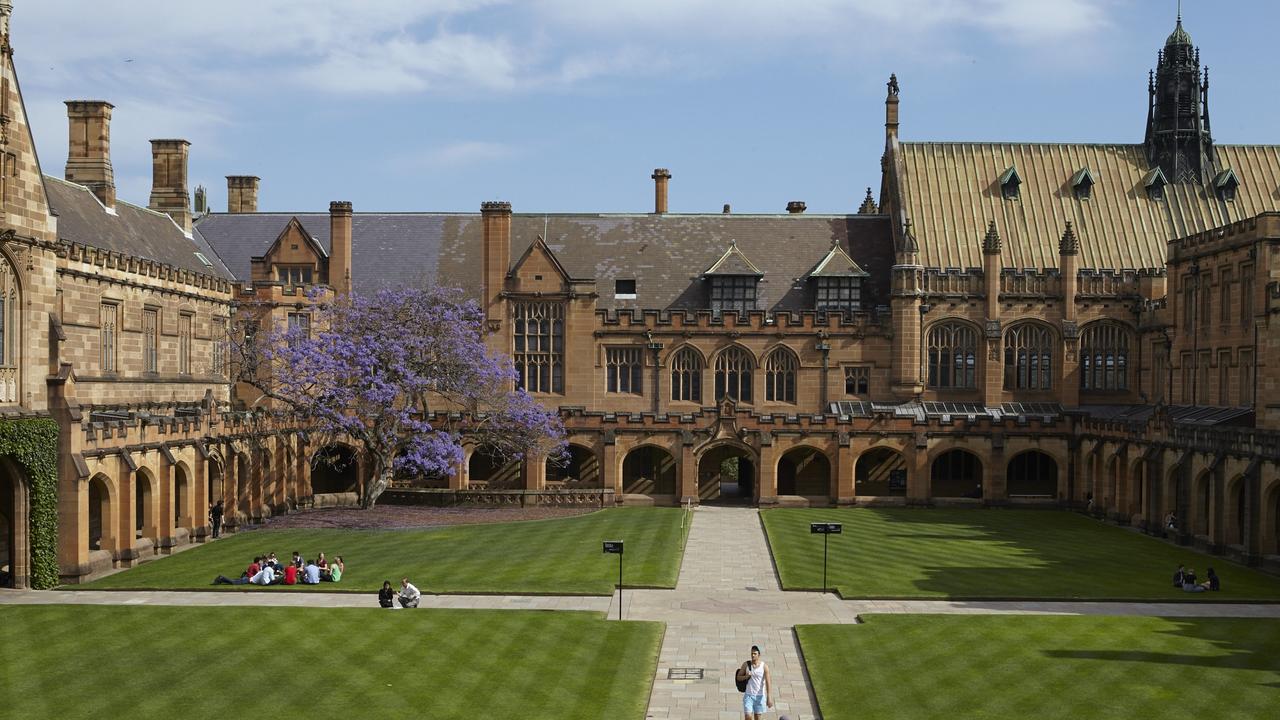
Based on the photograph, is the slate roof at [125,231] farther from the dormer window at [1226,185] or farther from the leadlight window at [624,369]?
the dormer window at [1226,185]

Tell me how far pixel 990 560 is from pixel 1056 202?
114 ft

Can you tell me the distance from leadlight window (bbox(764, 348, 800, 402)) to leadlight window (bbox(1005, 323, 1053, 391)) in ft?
38.3

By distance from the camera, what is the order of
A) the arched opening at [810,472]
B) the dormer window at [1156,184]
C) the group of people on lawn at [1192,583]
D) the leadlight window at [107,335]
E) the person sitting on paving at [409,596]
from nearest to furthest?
the person sitting on paving at [409,596]
the group of people on lawn at [1192,583]
the leadlight window at [107,335]
the arched opening at [810,472]
the dormer window at [1156,184]

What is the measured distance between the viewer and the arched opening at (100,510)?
145 feet

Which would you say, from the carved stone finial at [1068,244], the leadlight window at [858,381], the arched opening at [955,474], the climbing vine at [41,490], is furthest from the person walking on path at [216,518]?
the carved stone finial at [1068,244]

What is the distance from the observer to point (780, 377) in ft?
234

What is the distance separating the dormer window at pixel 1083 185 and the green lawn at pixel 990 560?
22703 mm

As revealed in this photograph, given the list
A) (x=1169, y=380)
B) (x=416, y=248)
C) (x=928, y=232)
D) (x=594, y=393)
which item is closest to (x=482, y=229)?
(x=416, y=248)

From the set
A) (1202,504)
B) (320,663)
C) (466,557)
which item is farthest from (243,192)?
(1202,504)

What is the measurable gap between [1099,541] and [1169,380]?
15067 millimetres

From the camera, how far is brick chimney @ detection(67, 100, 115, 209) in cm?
5941

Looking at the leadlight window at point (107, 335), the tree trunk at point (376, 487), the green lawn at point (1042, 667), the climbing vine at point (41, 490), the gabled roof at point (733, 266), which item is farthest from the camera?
the gabled roof at point (733, 266)

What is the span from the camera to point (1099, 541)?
52.6 meters

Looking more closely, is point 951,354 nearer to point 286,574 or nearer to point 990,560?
point 990,560
